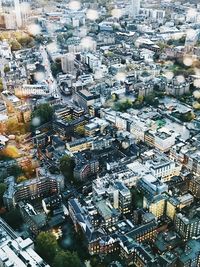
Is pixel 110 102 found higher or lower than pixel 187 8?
lower

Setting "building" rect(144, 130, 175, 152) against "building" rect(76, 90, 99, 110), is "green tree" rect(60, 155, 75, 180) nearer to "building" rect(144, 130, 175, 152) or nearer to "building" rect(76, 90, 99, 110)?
"building" rect(144, 130, 175, 152)

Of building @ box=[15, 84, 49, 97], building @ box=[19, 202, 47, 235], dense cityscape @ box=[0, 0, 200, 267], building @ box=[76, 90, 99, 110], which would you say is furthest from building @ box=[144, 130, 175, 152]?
building @ box=[15, 84, 49, 97]

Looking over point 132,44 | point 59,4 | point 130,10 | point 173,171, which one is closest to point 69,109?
point 173,171

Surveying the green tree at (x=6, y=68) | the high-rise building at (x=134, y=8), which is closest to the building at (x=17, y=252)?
the green tree at (x=6, y=68)

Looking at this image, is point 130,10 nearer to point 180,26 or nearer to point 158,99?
point 180,26

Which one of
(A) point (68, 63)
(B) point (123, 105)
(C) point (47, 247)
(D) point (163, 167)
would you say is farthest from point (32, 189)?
(A) point (68, 63)
